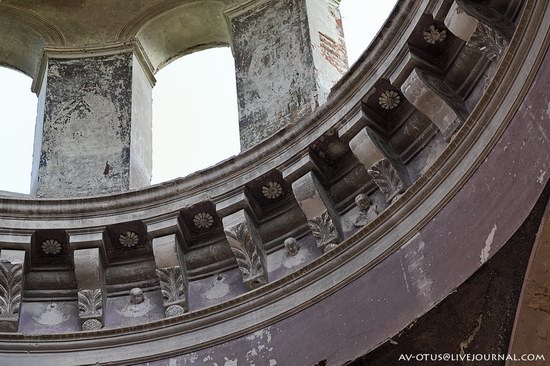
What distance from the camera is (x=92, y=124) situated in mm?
10516

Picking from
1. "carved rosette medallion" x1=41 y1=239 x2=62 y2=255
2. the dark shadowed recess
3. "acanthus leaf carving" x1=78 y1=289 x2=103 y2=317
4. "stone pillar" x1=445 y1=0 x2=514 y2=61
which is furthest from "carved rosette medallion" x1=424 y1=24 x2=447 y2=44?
"carved rosette medallion" x1=41 y1=239 x2=62 y2=255

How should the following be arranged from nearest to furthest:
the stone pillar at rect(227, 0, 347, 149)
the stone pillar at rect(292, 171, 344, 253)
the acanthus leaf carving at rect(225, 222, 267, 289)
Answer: the stone pillar at rect(292, 171, 344, 253), the acanthus leaf carving at rect(225, 222, 267, 289), the stone pillar at rect(227, 0, 347, 149)

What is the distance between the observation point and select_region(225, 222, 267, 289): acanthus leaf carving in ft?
28.7

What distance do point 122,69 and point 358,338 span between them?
168 inches

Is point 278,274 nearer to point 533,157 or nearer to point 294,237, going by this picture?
point 294,237

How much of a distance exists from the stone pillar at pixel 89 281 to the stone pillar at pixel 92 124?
1014 mm

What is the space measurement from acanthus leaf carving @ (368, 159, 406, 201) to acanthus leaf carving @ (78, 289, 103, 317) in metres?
2.26

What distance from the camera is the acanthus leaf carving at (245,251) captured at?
345 inches

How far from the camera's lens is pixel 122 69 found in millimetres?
11016

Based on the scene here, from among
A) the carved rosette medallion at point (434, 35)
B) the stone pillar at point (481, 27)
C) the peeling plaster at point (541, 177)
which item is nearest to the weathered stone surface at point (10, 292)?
the carved rosette medallion at point (434, 35)

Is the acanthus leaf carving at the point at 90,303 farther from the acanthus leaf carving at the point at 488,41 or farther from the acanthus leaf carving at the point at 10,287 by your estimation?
the acanthus leaf carving at the point at 488,41

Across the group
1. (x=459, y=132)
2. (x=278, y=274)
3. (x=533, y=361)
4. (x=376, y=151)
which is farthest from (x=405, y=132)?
(x=533, y=361)

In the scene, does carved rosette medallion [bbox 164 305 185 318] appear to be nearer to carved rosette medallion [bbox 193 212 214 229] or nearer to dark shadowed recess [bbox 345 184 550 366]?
carved rosette medallion [bbox 193 212 214 229]

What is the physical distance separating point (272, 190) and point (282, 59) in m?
1.64
